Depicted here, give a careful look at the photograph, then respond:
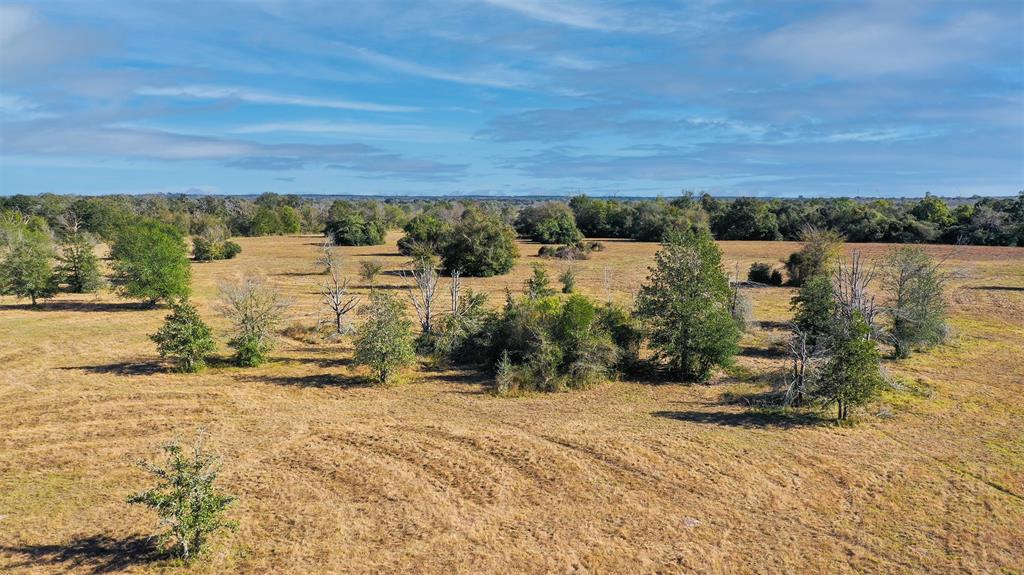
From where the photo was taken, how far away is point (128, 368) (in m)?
27.4

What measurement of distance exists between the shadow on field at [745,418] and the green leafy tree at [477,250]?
3761cm

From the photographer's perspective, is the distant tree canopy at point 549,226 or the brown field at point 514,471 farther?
the distant tree canopy at point 549,226

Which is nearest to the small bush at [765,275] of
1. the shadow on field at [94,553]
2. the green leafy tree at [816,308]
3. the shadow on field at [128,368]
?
the green leafy tree at [816,308]

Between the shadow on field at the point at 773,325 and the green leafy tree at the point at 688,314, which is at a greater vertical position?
the green leafy tree at the point at 688,314

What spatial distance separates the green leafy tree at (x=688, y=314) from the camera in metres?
25.8

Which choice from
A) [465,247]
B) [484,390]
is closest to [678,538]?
[484,390]

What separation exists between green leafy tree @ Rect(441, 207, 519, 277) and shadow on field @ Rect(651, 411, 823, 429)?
123 ft

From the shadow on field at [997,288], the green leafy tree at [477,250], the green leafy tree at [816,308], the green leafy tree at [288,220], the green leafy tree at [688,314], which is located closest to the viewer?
the green leafy tree at [688,314]

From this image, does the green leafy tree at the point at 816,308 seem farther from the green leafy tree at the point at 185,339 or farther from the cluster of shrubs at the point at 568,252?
the cluster of shrubs at the point at 568,252

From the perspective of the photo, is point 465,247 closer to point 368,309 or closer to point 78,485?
point 368,309

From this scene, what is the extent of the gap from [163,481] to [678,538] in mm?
13493

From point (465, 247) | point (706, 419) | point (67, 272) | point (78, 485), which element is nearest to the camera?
point (78, 485)

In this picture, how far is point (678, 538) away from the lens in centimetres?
1422

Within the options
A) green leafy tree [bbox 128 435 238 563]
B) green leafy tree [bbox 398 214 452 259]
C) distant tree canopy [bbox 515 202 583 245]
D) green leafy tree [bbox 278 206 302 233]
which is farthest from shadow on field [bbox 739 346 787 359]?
green leafy tree [bbox 278 206 302 233]
